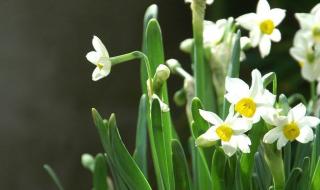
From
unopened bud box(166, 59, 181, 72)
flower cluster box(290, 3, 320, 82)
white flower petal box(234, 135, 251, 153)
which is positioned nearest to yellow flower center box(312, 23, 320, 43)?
flower cluster box(290, 3, 320, 82)

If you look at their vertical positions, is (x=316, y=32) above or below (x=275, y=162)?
A: above

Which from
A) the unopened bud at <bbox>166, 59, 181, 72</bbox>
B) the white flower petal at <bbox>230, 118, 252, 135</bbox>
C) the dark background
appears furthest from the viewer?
the dark background

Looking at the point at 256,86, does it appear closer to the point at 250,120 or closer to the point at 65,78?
the point at 250,120

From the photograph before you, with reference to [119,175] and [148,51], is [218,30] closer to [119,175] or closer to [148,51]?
[148,51]

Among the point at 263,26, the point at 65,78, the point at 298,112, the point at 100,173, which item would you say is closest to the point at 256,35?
the point at 263,26

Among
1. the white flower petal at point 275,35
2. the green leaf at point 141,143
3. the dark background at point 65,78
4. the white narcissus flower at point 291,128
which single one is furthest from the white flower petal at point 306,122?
the dark background at point 65,78

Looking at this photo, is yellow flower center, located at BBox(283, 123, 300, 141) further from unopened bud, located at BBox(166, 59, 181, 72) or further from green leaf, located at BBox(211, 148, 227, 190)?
unopened bud, located at BBox(166, 59, 181, 72)

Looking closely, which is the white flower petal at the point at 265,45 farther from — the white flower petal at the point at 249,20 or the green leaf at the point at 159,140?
the green leaf at the point at 159,140
